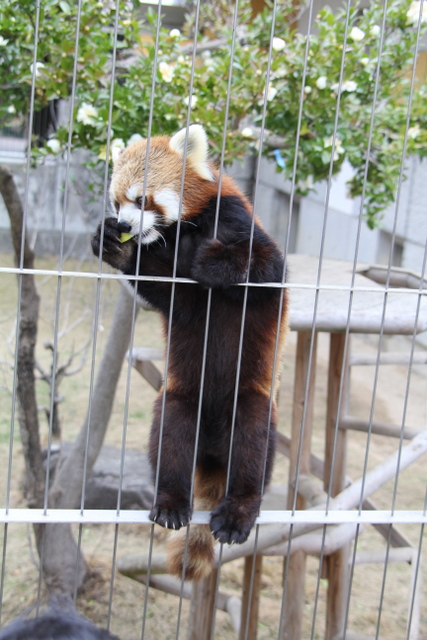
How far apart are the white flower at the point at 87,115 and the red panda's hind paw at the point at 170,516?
1.73 metres

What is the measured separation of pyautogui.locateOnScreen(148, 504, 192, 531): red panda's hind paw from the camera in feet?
6.86

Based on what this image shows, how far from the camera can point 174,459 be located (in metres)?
2.23

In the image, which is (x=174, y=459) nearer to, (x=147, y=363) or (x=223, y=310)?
(x=223, y=310)

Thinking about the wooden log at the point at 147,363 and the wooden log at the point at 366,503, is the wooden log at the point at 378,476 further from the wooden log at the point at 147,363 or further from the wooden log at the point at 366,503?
the wooden log at the point at 147,363

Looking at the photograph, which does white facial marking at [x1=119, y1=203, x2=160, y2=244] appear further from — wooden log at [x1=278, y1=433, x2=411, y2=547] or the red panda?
wooden log at [x1=278, y1=433, x2=411, y2=547]

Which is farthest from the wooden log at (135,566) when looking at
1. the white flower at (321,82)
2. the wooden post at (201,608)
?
the white flower at (321,82)

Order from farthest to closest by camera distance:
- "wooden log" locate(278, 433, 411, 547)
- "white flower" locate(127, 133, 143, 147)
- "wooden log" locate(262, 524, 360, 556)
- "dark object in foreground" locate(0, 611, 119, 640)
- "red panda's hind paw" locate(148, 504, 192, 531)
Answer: "wooden log" locate(278, 433, 411, 547)
"white flower" locate(127, 133, 143, 147)
"wooden log" locate(262, 524, 360, 556)
"red panda's hind paw" locate(148, 504, 192, 531)
"dark object in foreground" locate(0, 611, 119, 640)

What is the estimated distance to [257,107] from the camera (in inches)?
132

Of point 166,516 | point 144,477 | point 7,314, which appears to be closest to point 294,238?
point 7,314

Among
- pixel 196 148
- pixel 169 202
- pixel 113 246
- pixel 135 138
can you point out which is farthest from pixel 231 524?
pixel 135 138

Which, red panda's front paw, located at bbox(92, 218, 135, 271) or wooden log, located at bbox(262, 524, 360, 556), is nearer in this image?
red panda's front paw, located at bbox(92, 218, 135, 271)

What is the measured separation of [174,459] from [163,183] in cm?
96

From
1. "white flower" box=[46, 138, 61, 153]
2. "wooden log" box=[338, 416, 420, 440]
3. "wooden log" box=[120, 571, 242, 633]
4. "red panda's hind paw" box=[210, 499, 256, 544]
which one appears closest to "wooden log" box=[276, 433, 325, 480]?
"wooden log" box=[338, 416, 420, 440]

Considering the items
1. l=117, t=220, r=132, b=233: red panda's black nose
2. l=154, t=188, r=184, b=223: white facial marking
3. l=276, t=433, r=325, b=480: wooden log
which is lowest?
l=276, t=433, r=325, b=480: wooden log
